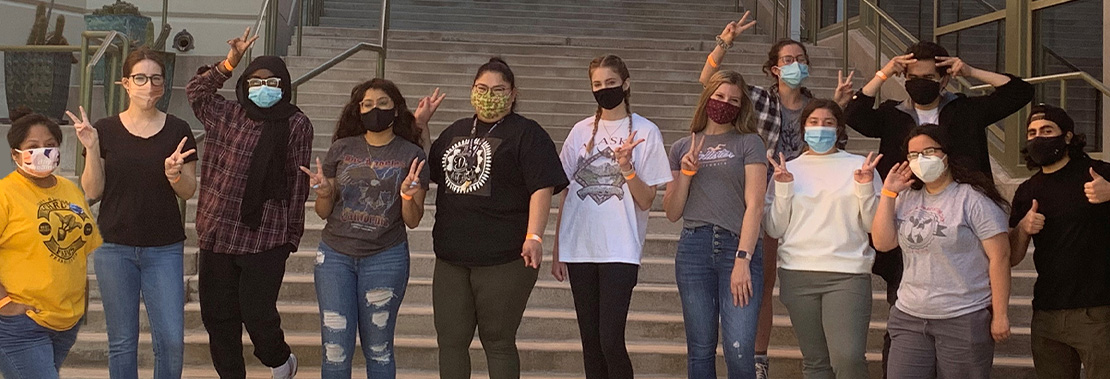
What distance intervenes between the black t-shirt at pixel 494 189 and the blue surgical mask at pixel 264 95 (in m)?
0.73

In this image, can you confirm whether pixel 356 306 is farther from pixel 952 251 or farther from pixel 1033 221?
pixel 1033 221

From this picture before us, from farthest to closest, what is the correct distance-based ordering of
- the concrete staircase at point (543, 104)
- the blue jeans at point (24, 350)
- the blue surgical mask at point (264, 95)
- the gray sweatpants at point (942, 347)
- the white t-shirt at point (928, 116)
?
the concrete staircase at point (543, 104) < the white t-shirt at point (928, 116) < the blue surgical mask at point (264, 95) < the gray sweatpants at point (942, 347) < the blue jeans at point (24, 350)

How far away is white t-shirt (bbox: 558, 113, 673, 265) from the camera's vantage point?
3.78 m

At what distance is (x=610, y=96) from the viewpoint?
3834 mm

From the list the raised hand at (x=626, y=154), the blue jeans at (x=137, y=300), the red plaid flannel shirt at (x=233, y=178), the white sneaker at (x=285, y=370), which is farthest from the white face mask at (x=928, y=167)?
the blue jeans at (x=137, y=300)

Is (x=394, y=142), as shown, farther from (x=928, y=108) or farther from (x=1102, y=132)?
(x=1102, y=132)

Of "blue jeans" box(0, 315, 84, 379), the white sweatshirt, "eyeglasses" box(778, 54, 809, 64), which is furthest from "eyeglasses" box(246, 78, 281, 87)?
"eyeglasses" box(778, 54, 809, 64)

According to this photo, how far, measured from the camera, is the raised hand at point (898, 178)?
3662 millimetres

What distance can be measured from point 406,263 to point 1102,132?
4.94 m

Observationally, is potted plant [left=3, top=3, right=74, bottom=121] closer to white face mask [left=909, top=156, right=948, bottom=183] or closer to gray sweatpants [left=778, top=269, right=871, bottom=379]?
gray sweatpants [left=778, top=269, right=871, bottom=379]

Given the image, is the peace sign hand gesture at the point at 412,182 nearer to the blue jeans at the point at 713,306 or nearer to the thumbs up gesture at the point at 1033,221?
the blue jeans at the point at 713,306

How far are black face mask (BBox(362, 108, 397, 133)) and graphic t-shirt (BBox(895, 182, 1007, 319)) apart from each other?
205 centimetres

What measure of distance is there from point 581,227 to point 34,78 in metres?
4.57

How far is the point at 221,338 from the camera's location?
12.8ft
